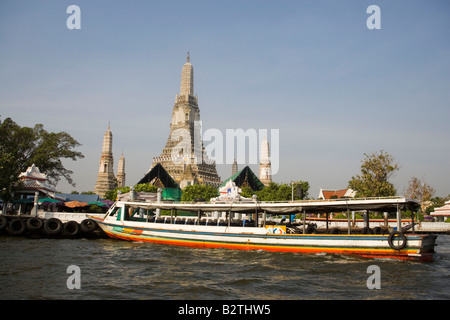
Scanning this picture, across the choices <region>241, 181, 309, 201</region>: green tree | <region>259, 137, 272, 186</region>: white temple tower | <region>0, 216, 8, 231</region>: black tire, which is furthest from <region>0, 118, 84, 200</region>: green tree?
<region>259, 137, 272, 186</region>: white temple tower

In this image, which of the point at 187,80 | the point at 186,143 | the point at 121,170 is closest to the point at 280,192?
the point at 186,143

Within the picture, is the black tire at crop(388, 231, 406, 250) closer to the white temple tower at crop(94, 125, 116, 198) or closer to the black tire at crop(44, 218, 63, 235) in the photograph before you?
the black tire at crop(44, 218, 63, 235)

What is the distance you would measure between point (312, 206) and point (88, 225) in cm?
1594

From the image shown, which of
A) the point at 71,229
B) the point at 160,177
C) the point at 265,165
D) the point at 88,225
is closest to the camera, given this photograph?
the point at 71,229

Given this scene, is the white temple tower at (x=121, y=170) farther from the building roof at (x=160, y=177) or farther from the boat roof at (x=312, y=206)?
the boat roof at (x=312, y=206)

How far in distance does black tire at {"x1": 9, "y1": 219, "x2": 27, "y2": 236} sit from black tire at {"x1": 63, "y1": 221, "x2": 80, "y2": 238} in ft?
9.01

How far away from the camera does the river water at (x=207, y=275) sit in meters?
11.1

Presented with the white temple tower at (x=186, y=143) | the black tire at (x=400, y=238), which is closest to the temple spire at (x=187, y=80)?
the white temple tower at (x=186, y=143)

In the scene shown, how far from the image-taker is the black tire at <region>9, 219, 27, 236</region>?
25.7 metres

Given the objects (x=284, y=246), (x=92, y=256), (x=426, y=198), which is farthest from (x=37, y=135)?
(x=426, y=198)

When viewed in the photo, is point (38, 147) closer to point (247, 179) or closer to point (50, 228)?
point (50, 228)

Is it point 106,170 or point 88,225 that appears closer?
point 88,225

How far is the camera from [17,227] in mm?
25906

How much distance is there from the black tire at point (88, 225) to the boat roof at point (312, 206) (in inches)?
174
